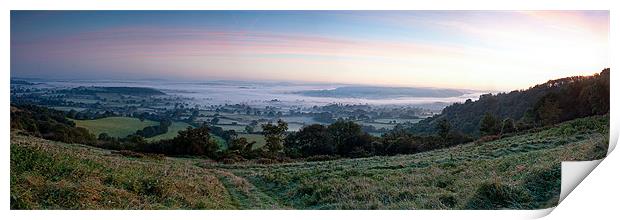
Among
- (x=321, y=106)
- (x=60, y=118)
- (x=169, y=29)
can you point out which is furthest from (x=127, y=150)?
(x=321, y=106)

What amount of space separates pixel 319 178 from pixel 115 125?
3222 millimetres

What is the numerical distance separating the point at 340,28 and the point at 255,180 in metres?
2.68

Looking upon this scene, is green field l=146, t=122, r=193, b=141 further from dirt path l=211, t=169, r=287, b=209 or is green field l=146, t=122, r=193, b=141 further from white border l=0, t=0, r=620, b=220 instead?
white border l=0, t=0, r=620, b=220

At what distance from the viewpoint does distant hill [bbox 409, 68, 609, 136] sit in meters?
11.8

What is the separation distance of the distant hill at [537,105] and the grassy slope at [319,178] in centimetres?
24

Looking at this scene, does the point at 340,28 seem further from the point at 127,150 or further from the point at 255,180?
the point at 127,150

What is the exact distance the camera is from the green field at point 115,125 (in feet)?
37.8

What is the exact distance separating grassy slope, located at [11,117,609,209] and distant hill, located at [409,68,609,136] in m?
0.24

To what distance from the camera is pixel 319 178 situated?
37.5ft
